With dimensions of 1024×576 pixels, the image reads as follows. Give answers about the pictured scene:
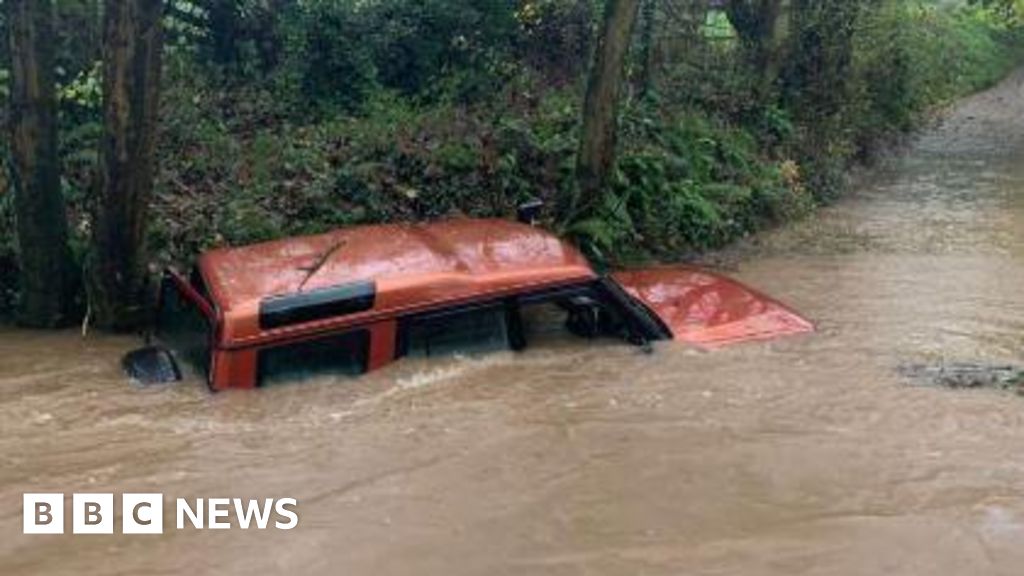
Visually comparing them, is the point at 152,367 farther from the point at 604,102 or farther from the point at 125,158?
the point at 604,102

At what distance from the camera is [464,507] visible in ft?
17.8

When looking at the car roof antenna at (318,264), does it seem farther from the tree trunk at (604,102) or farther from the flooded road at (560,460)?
the tree trunk at (604,102)

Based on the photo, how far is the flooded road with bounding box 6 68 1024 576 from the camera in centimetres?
503

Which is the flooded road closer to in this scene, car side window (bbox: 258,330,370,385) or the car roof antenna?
car side window (bbox: 258,330,370,385)

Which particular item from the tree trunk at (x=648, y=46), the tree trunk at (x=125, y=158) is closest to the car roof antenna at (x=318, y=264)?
the tree trunk at (x=125, y=158)

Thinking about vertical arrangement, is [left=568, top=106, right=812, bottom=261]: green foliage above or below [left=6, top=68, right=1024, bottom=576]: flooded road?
above

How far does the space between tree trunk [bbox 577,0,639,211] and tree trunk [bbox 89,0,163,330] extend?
398 cm

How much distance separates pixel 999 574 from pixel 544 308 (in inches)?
107

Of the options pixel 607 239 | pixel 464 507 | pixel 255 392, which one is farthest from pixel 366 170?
pixel 464 507

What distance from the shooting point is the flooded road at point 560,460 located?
5.03 m

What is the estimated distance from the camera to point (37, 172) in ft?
28.0

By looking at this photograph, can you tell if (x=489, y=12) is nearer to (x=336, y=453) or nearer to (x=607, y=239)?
(x=607, y=239)

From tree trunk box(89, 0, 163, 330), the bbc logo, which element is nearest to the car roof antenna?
the bbc logo

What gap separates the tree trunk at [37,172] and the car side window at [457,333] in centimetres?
344
